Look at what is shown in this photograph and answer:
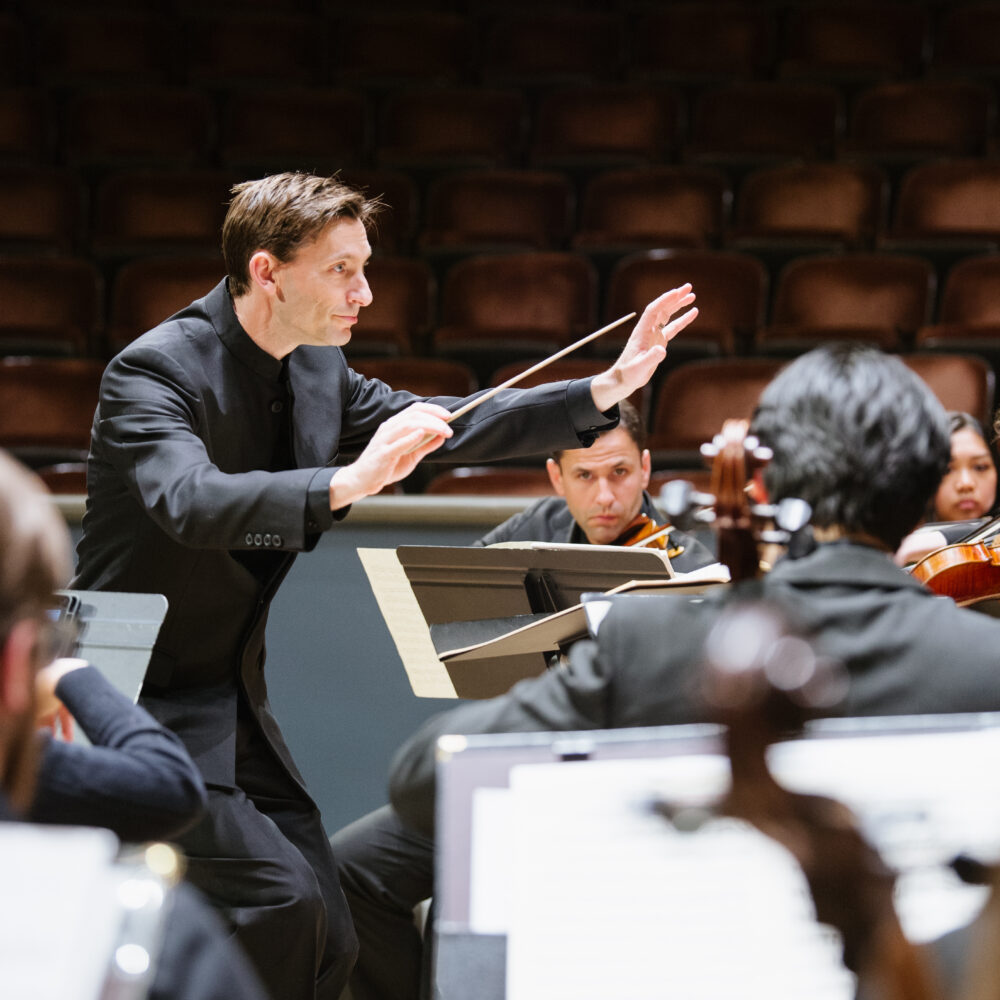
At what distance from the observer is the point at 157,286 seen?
336cm

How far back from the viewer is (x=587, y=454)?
2.26m

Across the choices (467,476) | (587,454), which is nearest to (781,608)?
(587,454)

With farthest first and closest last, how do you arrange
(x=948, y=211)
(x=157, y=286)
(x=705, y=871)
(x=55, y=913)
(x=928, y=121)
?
(x=928, y=121)
(x=948, y=211)
(x=157, y=286)
(x=705, y=871)
(x=55, y=913)

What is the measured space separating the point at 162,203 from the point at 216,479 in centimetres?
246

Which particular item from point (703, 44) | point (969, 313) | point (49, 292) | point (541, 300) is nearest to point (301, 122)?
point (49, 292)

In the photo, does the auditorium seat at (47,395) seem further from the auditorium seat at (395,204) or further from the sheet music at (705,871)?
the sheet music at (705,871)

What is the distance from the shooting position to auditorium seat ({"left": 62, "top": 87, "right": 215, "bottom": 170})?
3.94m

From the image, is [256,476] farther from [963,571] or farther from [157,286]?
[157,286]

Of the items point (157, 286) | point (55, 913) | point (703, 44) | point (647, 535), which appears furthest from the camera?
point (703, 44)

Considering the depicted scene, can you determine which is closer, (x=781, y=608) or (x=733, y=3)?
(x=781, y=608)

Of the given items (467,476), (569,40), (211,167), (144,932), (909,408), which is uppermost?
(569,40)

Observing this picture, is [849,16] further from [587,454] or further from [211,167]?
[587,454]

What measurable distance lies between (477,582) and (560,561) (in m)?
0.12

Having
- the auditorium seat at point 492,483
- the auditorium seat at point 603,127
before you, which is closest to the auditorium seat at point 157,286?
the auditorium seat at point 492,483
